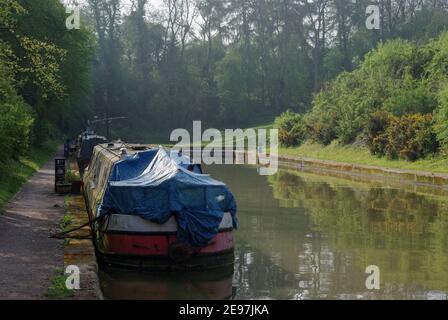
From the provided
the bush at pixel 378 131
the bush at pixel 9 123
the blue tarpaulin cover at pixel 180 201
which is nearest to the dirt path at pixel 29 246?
the blue tarpaulin cover at pixel 180 201

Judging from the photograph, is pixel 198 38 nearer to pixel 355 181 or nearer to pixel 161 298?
pixel 355 181

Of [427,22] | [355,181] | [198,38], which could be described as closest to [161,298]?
[355,181]

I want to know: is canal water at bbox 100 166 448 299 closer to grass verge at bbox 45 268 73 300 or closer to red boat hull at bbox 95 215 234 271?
red boat hull at bbox 95 215 234 271

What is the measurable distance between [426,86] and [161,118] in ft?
144

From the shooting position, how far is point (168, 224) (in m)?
10.0

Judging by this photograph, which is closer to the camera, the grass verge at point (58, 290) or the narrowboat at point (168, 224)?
the grass verge at point (58, 290)

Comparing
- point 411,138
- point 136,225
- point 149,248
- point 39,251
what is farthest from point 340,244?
point 411,138

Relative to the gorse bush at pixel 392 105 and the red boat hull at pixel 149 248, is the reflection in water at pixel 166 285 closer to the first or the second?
the red boat hull at pixel 149 248

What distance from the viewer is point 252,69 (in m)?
73.5

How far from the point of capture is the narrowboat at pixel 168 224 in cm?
992

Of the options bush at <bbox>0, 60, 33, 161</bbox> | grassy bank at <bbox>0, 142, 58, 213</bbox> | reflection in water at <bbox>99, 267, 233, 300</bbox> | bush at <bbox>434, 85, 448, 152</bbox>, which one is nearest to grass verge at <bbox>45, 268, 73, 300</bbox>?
reflection in water at <bbox>99, 267, 233, 300</bbox>

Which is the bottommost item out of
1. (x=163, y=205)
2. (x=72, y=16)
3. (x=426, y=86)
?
(x=163, y=205)

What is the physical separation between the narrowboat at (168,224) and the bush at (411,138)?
19209 mm

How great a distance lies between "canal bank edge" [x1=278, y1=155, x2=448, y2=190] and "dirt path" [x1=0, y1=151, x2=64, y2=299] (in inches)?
561
